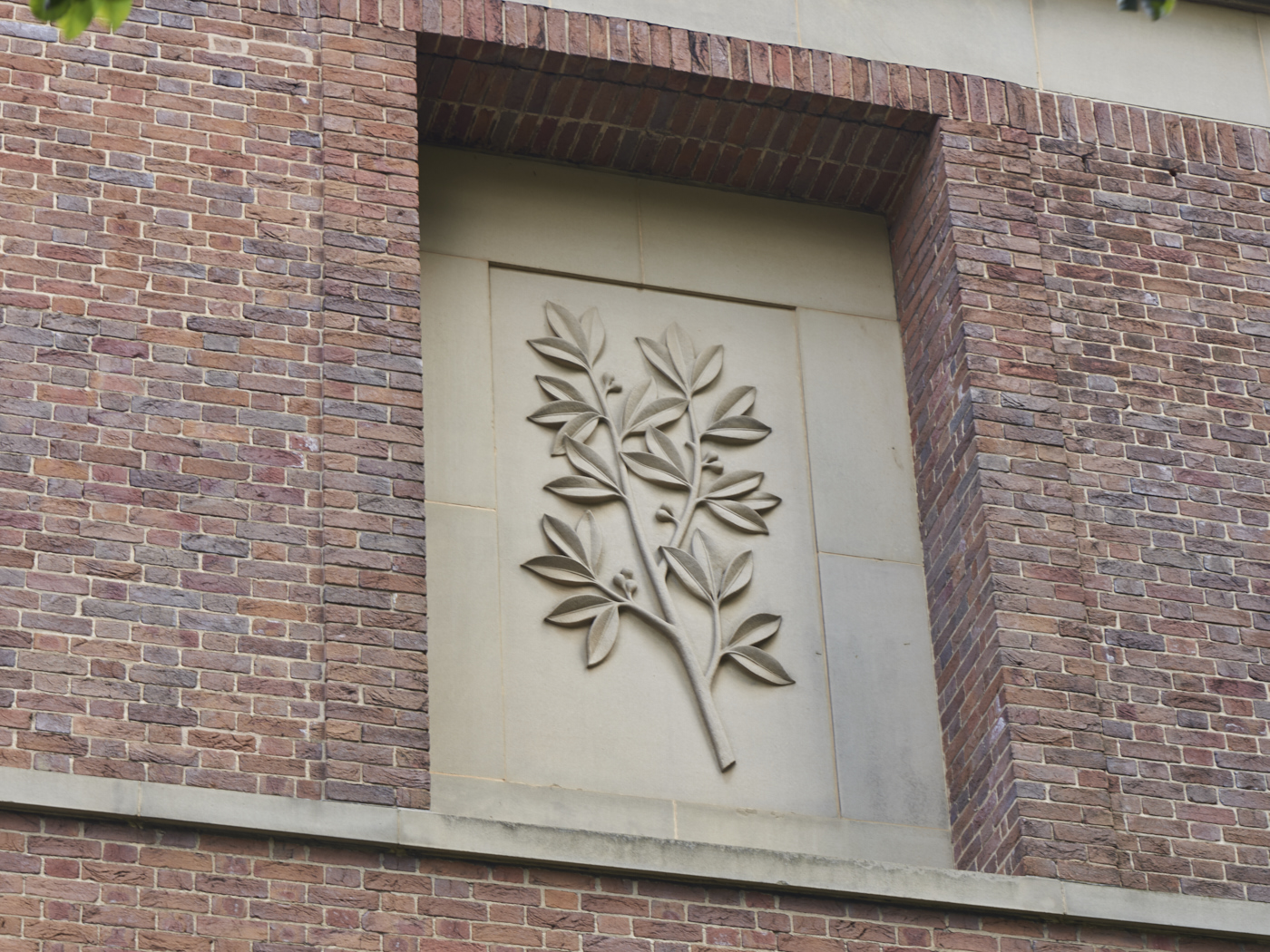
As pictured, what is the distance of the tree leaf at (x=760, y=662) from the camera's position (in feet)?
33.8

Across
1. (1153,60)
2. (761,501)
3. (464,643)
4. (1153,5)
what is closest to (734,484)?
(761,501)

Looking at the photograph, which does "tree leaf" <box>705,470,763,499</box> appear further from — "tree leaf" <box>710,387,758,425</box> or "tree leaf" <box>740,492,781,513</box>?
"tree leaf" <box>710,387,758,425</box>

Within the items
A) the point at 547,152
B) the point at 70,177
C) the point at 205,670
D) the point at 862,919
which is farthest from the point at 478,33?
the point at 862,919

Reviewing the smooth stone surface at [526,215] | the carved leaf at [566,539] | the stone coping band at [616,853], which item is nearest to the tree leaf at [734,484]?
the carved leaf at [566,539]

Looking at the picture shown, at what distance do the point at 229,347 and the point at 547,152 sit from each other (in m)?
2.22

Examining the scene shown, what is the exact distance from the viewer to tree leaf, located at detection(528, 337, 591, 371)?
1073 centimetres

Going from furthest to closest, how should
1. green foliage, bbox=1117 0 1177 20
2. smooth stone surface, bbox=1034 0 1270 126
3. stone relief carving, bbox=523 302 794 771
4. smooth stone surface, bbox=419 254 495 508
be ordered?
1. smooth stone surface, bbox=1034 0 1270 126
2. smooth stone surface, bbox=419 254 495 508
3. stone relief carving, bbox=523 302 794 771
4. green foliage, bbox=1117 0 1177 20

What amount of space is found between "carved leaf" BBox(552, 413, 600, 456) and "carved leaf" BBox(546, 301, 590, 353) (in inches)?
13.6

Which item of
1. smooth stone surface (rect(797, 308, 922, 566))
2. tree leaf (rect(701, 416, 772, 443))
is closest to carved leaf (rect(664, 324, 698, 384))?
tree leaf (rect(701, 416, 772, 443))

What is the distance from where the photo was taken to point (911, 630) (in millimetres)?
10633

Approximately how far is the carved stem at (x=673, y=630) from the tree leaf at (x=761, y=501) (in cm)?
54

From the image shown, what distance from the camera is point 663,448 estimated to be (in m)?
10.7

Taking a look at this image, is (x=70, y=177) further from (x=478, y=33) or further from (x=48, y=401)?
(x=478, y=33)

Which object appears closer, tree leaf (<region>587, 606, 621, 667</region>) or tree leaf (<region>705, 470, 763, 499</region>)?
tree leaf (<region>587, 606, 621, 667</region>)
